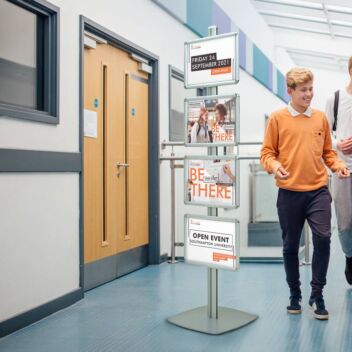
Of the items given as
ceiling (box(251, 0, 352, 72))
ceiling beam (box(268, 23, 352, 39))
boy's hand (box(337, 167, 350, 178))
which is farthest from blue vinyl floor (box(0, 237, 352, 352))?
ceiling beam (box(268, 23, 352, 39))

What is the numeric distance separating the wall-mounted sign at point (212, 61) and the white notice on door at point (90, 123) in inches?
42.1

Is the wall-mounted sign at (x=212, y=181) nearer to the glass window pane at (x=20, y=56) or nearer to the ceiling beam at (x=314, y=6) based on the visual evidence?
the glass window pane at (x=20, y=56)

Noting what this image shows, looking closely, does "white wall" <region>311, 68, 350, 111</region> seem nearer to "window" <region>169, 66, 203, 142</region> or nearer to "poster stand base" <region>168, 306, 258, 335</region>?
"window" <region>169, 66, 203, 142</region>

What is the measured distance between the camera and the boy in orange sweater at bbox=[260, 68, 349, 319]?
2.82 m

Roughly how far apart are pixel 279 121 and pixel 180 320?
1181 millimetres

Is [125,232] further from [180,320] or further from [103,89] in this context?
[180,320]

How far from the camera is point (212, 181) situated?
275cm

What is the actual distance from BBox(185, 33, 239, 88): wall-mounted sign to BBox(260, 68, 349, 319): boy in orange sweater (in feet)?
1.27

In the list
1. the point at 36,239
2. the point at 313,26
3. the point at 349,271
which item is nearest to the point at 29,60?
the point at 36,239

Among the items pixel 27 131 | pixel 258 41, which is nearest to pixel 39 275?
pixel 27 131

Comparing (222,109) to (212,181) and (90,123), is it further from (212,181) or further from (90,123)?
(90,123)

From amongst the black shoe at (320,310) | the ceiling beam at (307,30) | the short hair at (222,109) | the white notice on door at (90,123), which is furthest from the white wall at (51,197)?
the ceiling beam at (307,30)

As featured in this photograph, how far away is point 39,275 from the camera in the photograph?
297 cm

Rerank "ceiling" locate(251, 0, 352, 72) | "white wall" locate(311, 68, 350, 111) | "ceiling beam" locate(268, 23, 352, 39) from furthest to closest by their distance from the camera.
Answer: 1. "white wall" locate(311, 68, 350, 111)
2. "ceiling beam" locate(268, 23, 352, 39)
3. "ceiling" locate(251, 0, 352, 72)
